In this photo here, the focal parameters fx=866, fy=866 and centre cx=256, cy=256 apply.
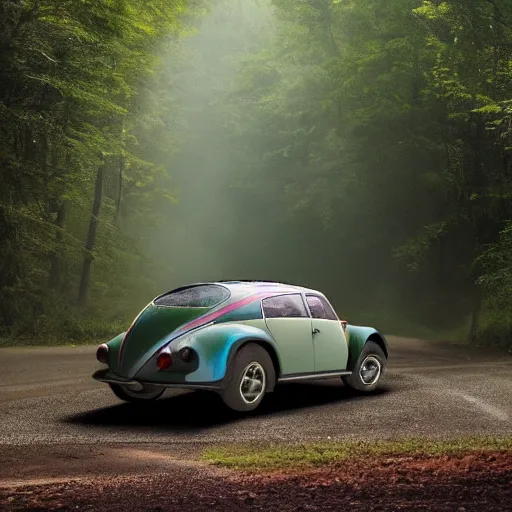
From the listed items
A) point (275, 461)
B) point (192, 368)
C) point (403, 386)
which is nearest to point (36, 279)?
point (403, 386)

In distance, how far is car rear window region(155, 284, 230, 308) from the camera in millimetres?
10156

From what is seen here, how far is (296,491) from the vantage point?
5.88 metres

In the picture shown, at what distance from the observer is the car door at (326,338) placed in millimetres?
11125

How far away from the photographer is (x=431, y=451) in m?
7.69

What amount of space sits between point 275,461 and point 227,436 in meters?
1.72

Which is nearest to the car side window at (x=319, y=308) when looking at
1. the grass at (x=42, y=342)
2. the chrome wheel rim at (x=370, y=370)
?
the chrome wheel rim at (x=370, y=370)

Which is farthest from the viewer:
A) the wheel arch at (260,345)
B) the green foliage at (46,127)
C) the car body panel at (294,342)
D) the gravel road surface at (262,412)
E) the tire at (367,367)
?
the green foliage at (46,127)

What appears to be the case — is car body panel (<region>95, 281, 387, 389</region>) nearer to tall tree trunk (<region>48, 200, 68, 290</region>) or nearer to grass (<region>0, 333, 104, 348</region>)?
grass (<region>0, 333, 104, 348</region>)

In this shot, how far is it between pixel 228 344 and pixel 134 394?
2.03m

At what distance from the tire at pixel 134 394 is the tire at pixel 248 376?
1117mm

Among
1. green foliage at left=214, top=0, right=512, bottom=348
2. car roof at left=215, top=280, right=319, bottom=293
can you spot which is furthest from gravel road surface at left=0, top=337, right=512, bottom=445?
green foliage at left=214, top=0, right=512, bottom=348

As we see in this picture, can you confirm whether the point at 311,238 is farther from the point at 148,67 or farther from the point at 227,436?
the point at 227,436

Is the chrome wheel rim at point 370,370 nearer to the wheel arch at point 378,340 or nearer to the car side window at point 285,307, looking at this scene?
the wheel arch at point 378,340

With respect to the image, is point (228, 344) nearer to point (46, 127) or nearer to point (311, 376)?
point (311, 376)
